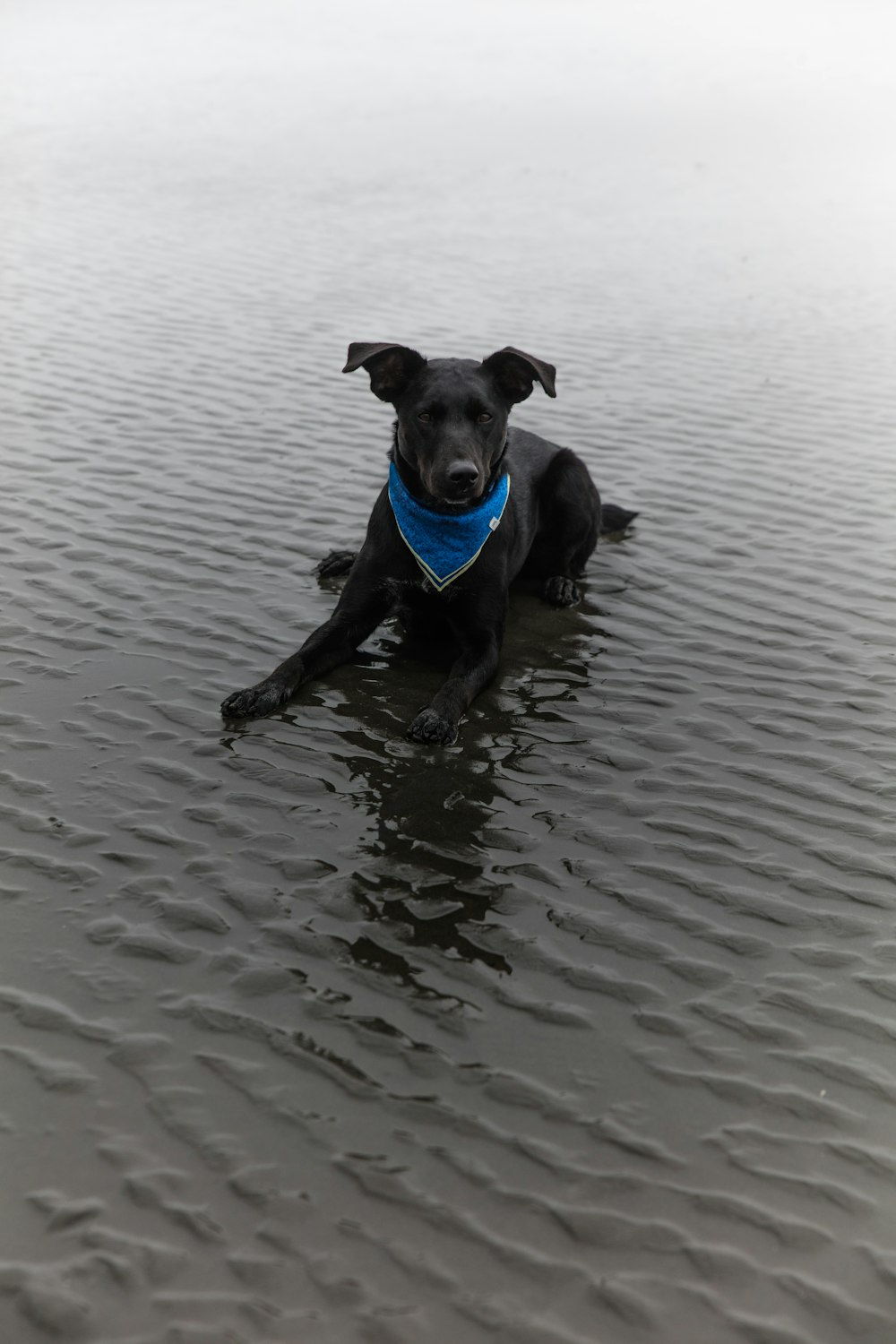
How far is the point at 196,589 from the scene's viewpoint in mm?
6527

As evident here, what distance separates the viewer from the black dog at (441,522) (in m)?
5.52

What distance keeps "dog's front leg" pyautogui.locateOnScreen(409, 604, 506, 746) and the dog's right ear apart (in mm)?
1167

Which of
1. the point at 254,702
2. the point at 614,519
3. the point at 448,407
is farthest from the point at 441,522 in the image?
the point at 614,519

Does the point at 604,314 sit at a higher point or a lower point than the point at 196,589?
higher

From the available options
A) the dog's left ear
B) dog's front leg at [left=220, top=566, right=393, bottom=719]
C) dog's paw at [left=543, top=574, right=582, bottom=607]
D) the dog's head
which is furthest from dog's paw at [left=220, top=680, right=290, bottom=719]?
dog's paw at [left=543, top=574, right=582, bottom=607]

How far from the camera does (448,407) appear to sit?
5633 millimetres

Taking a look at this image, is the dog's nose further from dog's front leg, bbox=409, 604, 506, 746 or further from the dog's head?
dog's front leg, bbox=409, 604, 506, 746

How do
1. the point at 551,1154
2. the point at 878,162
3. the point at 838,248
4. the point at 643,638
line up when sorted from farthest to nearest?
the point at 878,162 → the point at 838,248 → the point at 643,638 → the point at 551,1154

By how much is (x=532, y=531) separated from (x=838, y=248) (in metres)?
14.7

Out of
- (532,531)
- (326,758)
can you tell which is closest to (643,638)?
(532,531)

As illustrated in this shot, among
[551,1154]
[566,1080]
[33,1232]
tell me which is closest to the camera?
[33,1232]

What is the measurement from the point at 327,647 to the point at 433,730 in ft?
2.72

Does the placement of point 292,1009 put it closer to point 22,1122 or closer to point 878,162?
point 22,1122

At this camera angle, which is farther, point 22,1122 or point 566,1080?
point 566,1080
